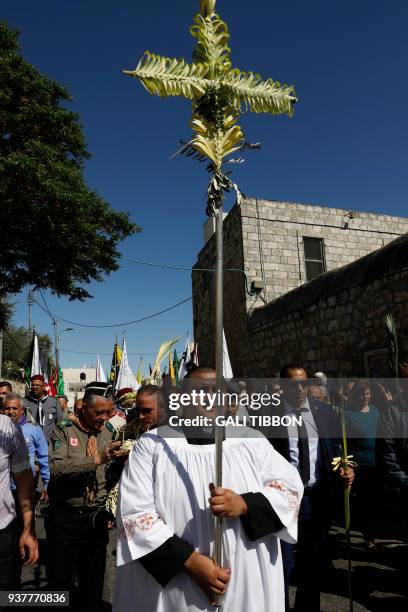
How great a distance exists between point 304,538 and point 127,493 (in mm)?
2271

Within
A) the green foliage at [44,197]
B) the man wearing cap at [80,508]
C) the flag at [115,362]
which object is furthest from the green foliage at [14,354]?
the man wearing cap at [80,508]

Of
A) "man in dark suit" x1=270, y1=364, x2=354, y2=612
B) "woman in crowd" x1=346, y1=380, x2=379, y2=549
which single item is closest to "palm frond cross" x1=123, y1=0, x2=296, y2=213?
"man in dark suit" x1=270, y1=364, x2=354, y2=612

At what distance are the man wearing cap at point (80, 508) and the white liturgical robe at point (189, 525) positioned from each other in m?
1.16

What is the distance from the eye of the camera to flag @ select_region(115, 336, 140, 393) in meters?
8.14

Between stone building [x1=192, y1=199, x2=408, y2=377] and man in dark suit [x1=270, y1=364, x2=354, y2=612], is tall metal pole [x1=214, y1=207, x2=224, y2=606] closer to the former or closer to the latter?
man in dark suit [x1=270, y1=364, x2=354, y2=612]

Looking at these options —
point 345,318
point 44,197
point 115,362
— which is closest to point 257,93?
point 115,362

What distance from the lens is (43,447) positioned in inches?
232

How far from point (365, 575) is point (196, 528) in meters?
3.55

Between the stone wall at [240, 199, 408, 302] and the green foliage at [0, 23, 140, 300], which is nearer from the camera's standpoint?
the green foliage at [0, 23, 140, 300]

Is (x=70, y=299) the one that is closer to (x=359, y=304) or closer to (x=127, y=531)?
(x=359, y=304)

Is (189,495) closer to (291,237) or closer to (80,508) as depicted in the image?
(80,508)

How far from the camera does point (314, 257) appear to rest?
1625cm

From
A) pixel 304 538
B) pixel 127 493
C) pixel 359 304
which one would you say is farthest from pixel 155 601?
pixel 359 304

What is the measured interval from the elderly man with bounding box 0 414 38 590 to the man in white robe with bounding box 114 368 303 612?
3.24 feet
